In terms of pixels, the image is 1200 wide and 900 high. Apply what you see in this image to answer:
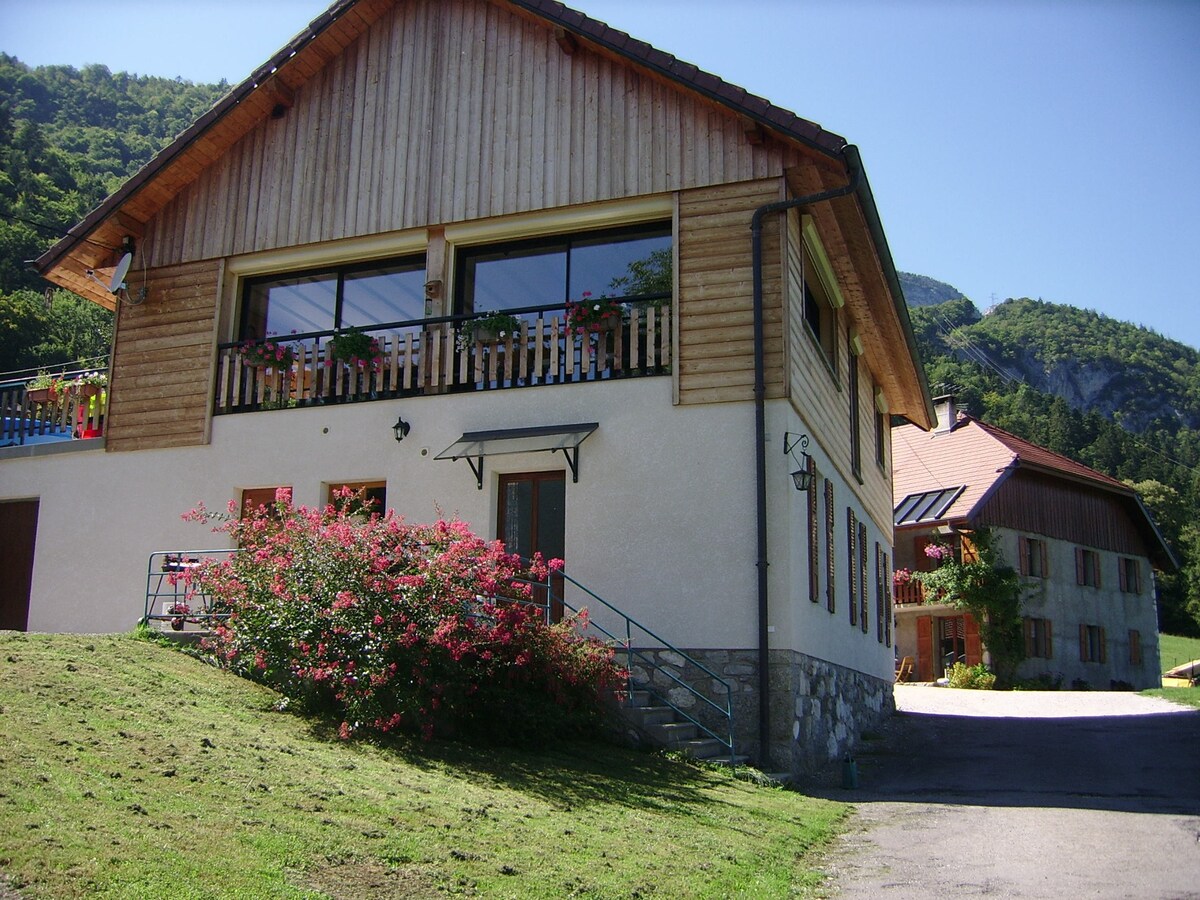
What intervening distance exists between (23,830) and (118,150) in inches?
2060

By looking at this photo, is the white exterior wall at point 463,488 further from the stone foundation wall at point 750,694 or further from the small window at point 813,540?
the small window at point 813,540

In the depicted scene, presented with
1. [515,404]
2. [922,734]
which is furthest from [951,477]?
[515,404]

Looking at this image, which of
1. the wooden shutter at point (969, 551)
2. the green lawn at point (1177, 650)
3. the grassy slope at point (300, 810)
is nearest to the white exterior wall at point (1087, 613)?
the wooden shutter at point (969, 551)

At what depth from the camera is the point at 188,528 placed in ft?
50.5

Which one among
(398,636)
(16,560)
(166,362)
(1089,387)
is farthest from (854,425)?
(1089,387)

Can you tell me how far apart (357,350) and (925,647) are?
88.1ft

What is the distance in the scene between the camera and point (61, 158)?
153ft

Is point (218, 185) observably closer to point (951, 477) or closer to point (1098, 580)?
point (951, 477)

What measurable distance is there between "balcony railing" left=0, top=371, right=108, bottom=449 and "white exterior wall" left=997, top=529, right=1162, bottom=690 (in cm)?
2739

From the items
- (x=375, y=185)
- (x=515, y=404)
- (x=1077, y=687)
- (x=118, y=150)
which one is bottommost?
(x=1077, y=687)

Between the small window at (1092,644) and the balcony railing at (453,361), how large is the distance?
97.1 ft

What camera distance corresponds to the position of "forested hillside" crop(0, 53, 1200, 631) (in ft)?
147

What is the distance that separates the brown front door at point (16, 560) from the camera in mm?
16125

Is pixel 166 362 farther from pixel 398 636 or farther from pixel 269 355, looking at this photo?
pixel 398 636
